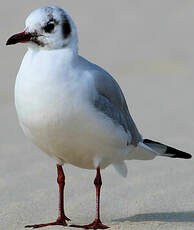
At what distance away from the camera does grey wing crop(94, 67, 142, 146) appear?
4.91 meters

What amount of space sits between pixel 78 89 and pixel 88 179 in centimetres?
221

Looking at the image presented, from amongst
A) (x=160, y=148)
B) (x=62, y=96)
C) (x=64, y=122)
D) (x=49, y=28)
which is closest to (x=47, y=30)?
(x=49, y=28)

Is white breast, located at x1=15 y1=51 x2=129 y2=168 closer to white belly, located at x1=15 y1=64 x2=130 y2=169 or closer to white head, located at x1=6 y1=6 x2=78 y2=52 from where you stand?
white belly, located at x1=15 y1=64 x2=130 y2=169

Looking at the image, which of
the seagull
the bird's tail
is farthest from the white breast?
the bird's tail

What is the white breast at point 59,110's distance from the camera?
4656 millimetres

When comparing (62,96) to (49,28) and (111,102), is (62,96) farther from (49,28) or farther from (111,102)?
(111,102)

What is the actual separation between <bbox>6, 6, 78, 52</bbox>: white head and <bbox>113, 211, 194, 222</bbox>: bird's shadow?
141 centimetres

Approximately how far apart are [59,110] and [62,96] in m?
0.10

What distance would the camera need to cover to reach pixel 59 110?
4.66 metres

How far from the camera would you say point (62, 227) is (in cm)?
500


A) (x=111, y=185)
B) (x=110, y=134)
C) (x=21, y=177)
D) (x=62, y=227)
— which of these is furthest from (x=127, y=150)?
(x=21, y=177)

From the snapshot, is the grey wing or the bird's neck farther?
the grey wing

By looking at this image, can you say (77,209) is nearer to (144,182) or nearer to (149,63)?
(144,182)

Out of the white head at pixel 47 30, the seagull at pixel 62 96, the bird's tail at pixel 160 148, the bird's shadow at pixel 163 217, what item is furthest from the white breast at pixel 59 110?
the bird's tail at pixel 160 148
